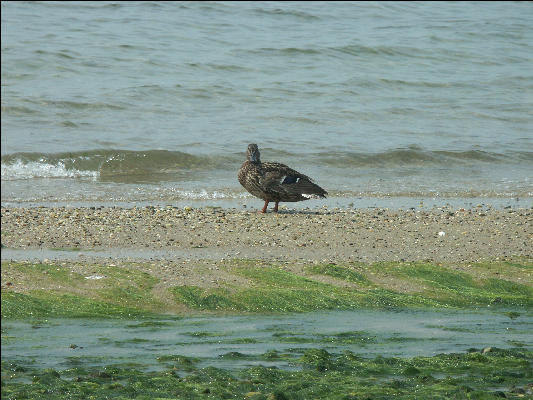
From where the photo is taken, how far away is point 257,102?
1859 cm

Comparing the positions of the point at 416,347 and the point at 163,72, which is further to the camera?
the point at 163,72

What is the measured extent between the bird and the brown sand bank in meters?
0.27

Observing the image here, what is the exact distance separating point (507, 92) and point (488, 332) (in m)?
16.0

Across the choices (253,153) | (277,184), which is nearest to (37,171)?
(253,153)

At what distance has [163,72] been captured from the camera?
67.9ft

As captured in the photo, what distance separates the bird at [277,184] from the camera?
1096cm

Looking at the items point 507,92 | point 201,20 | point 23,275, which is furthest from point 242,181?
point 201,20

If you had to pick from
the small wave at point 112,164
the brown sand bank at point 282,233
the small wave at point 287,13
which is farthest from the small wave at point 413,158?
the small wave at point 287,13

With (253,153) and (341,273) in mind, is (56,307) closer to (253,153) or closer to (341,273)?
(341,273)

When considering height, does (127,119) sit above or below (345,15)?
below

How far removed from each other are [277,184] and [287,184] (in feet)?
0.44

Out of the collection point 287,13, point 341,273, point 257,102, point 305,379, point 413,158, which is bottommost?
point 413,158

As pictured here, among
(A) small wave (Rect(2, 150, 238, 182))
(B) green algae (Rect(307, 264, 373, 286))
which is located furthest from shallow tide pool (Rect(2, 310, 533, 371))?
(A) small wave (Rect(2, 150, 238, 182))

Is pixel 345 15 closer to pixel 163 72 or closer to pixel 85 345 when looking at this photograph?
pixel 163 72
